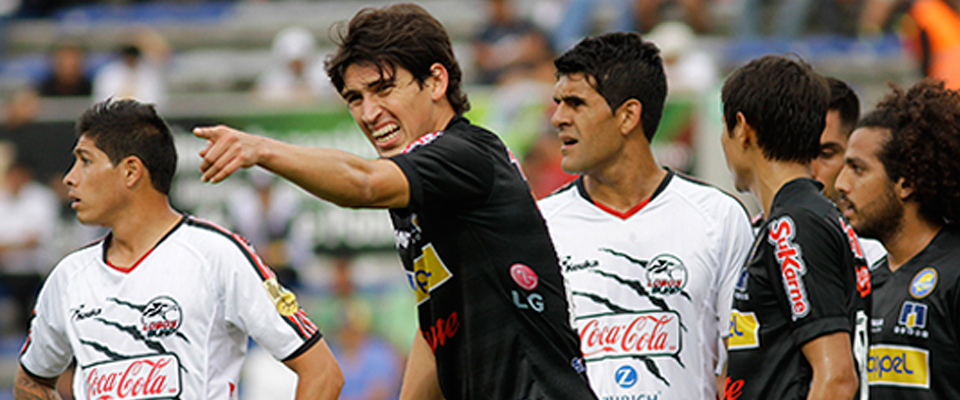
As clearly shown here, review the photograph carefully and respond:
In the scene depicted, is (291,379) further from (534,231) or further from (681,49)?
(534,231)

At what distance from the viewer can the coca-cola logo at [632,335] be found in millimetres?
4930

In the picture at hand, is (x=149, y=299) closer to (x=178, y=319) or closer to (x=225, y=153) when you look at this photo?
(x=178, y=319)

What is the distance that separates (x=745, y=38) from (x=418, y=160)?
11.5 metres

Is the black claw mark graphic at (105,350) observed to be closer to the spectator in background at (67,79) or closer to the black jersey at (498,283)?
the black jersey at (498,283)

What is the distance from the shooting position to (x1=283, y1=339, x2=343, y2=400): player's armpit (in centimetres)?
490

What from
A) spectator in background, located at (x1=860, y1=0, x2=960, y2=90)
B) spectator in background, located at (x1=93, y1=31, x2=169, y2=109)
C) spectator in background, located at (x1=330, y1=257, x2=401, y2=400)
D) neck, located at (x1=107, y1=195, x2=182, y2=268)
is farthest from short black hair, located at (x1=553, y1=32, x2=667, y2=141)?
spectator in background, located at (x1=93, y1=31, x2=169, y2=109)

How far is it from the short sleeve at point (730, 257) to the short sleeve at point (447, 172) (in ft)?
5.71

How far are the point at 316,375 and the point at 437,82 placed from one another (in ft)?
5.16

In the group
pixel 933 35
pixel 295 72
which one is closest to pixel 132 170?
pixel 295 72

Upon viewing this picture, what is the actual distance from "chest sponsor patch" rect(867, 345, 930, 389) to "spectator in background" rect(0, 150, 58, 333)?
10597 millimetres

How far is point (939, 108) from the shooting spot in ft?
15.8

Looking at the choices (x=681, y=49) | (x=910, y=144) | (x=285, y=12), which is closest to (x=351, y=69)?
(x=910, y=144)

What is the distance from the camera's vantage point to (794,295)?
3.87 metres

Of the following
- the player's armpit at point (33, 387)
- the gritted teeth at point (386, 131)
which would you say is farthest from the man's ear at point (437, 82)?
the player's armpit at point (33, 387)
